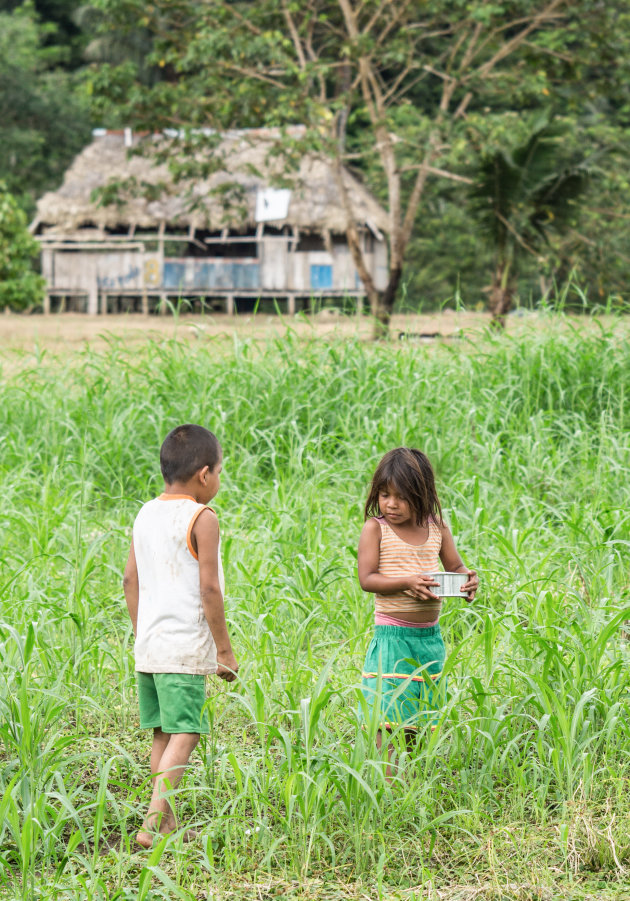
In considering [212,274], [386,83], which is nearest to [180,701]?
[386,83]

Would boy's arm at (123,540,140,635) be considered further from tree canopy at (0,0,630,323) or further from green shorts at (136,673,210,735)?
tree canopy at (0,0,630,323)

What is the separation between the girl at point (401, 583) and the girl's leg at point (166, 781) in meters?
0.55

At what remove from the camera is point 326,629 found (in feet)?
12.3

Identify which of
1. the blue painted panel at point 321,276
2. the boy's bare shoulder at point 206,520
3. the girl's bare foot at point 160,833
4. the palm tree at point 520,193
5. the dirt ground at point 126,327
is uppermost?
the palm tree at point 520,193

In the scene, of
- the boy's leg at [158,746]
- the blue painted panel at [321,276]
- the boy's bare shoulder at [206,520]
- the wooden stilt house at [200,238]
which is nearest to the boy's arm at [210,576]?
the boy's bare shoulder at [206,520]

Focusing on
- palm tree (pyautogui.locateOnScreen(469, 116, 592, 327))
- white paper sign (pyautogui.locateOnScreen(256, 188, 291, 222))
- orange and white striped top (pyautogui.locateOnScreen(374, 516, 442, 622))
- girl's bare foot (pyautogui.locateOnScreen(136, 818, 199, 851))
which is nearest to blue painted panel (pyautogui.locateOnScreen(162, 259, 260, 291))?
white paper sign (pyautogui.locateOnScreen(256, 188, 291, 222))

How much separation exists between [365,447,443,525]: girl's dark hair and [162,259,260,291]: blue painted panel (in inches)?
721

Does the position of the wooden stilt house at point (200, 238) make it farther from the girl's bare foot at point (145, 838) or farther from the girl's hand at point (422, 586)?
the girl's bare foot at point (145, 838)

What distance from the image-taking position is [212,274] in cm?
2095

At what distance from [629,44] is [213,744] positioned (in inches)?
452

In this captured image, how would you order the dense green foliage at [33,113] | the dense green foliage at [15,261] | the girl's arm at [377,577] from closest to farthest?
1. the girl's arm at [377,577]
2. the dense green foliage at [15,261]
3. the dense green foliage at [33,113]

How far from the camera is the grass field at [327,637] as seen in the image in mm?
2432

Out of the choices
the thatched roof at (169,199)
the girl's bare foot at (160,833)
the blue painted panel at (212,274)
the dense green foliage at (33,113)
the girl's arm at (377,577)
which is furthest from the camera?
the blue painted panel at (212,274)

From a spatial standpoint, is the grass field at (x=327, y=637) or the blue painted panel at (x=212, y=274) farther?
the blue painted panel at (x=212, y=274)
